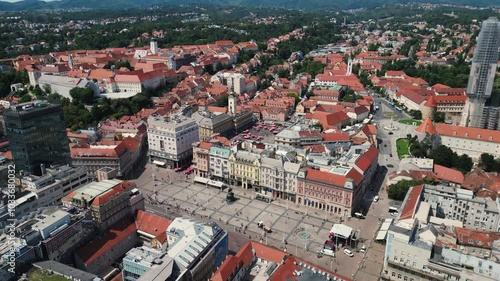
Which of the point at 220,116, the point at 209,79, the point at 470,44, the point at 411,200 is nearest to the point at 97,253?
the point at 411,200

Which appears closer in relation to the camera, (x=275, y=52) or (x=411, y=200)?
(x=411, y=200)

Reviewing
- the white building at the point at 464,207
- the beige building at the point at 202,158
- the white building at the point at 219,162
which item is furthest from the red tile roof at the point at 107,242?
the white building at the point at 464,207

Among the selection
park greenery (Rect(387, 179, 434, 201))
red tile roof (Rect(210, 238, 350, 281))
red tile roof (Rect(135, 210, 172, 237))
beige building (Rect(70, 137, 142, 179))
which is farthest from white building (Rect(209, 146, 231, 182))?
park greenery (Rect(387, 179, 434, 201))

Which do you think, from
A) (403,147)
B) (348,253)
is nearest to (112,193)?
(348,253)

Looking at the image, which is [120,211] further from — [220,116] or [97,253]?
[220,116]

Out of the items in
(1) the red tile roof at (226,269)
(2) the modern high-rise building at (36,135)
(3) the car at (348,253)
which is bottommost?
(3) the car at (348,253)

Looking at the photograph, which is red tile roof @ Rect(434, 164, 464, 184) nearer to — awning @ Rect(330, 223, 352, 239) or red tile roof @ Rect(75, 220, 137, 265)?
awning @ Rect(330, 223, 352, 239)

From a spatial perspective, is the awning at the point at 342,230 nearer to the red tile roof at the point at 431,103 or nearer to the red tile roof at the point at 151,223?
the red tile roof at the point at 151,223
